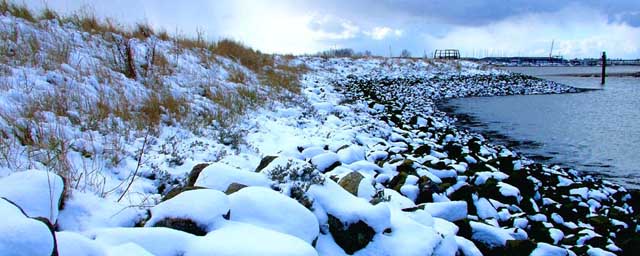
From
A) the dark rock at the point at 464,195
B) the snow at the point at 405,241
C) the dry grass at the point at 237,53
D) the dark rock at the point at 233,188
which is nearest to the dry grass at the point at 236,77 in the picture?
the dry grass at the point at 237,53

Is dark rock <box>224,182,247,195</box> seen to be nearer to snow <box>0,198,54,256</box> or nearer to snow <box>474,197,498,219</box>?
snow <box>0,198,54,256</box>

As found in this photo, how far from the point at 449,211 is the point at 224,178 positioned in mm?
1935

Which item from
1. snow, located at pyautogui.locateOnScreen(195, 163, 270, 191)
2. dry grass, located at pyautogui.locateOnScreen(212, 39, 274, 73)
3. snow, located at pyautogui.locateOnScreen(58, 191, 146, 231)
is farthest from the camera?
dry grass, located at pyautogui.locateOnScreen(212, 39, 274, 73)

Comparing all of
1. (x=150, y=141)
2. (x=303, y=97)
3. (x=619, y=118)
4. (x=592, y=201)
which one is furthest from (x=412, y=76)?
(x=150, y=141)

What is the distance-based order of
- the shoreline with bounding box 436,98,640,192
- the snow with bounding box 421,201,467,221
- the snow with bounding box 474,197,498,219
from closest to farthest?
the snow with bounding box 421,201,467,221
the snow with bounding box 474,197,498,219
the shoreline with bounding box 436,98,640,192

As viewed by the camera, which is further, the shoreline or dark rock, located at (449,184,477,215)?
the shoreline

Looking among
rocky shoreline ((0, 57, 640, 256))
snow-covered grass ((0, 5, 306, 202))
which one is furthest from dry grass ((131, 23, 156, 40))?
rocky shoreline ((0, 57, 640, 256))

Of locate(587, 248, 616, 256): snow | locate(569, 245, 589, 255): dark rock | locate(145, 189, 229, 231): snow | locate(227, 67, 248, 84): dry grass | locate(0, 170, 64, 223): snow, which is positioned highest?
locate(227, 67, 248, 84): dry grass

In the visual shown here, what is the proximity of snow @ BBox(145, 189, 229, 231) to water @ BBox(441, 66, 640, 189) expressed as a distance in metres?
6.44

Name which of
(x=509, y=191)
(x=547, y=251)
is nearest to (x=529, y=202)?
(x=509, y=191)

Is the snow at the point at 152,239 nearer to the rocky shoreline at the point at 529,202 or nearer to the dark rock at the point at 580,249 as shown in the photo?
the rocky shoreline at the point at 529,202

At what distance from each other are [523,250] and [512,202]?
1.57 metres

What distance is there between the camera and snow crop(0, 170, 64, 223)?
194cm

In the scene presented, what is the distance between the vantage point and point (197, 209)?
7.04 ft
